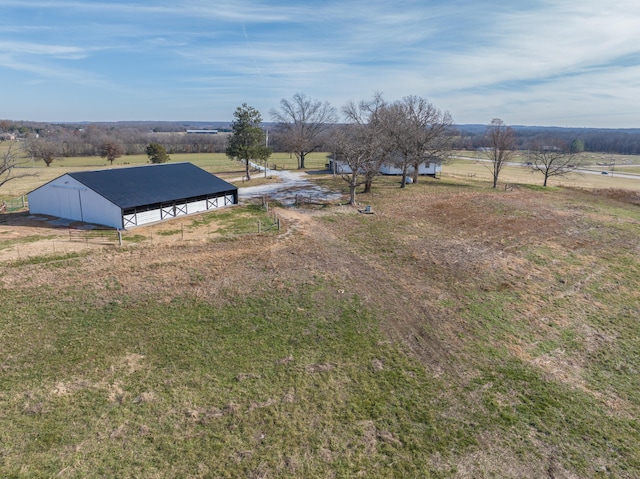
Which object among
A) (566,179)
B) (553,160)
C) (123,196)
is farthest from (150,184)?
(566,179)

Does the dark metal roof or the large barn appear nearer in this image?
the large barn

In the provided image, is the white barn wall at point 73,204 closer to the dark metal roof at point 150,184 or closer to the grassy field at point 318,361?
the dark metal roof at point 150,184

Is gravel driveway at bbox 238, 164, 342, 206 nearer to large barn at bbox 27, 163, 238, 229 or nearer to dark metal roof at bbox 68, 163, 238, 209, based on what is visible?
dark metal roof at bbox 68, 163, 238, 209

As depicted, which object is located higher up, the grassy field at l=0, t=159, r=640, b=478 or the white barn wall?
the white barn wall

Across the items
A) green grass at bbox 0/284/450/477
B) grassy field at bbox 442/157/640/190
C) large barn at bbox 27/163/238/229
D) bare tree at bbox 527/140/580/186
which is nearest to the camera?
green grass at bbox 0/284/450/477

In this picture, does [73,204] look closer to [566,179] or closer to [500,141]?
[500,141]

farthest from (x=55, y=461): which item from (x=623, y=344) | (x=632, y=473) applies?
(x=623, y=344)

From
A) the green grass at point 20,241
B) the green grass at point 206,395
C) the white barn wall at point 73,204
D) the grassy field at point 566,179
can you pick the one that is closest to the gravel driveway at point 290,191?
the white barn wall at point 73,204

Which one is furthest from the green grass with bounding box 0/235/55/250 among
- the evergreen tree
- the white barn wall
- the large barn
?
the evergreen tree
